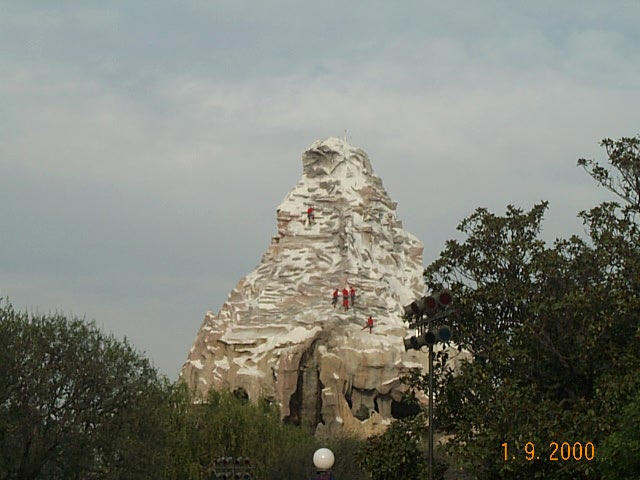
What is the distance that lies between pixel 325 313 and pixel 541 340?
137 feet

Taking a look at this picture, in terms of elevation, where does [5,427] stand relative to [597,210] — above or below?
below

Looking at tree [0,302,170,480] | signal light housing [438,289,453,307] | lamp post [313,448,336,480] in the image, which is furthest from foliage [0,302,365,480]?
signal light housing [438,289,453,307]

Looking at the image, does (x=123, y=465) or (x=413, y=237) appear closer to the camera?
(x=123, y=465)

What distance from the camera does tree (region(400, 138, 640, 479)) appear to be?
26703mm

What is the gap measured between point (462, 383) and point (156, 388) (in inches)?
416

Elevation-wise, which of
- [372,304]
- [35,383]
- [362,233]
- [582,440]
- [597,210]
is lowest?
[582,440]

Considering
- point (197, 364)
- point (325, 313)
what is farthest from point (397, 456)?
point (197, 364)

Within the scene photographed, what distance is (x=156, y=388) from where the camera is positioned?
35125 millimetres

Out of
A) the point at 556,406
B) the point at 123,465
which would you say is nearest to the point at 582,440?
the point at 556,406

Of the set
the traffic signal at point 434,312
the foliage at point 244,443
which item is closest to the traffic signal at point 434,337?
the traffic signal at point 434,312

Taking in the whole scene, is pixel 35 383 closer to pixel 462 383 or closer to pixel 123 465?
pixel 123 465

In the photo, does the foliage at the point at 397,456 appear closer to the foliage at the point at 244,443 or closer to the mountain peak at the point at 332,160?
the foliage at the point at 244,443
